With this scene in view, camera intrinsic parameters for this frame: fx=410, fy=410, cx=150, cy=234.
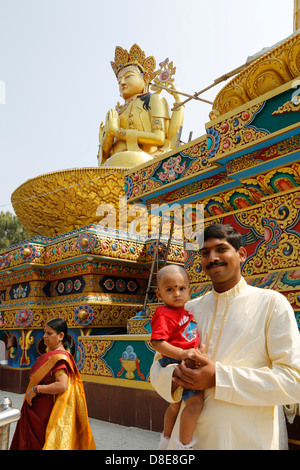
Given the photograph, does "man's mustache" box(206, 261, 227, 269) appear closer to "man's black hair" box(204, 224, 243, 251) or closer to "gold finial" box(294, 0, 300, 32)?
"man's black hair" box(204, 224, 243, 251)

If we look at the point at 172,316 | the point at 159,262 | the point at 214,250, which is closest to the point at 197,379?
the point at 172,316

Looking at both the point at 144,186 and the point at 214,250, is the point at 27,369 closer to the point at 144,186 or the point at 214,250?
the point at 144,186

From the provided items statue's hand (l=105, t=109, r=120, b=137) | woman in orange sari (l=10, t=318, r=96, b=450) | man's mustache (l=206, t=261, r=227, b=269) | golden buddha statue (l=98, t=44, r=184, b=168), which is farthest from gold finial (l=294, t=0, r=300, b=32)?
statue's hand (l=105, t=109, r=120, b=137)

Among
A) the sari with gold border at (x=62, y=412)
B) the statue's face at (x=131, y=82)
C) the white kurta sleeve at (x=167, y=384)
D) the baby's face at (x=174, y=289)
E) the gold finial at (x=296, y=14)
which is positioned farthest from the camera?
the statue's face at (x=131, y=82)

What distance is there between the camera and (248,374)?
4.90 ft

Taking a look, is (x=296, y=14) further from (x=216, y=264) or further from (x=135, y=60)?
(x=135, y=60)

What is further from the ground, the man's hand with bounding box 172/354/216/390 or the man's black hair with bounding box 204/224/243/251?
the man's black hair with bounding box 204/224/243/251

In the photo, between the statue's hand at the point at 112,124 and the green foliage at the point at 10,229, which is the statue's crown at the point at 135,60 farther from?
the green foliage at the point at 10,229

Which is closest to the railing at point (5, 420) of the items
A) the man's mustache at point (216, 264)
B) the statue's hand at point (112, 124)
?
the man's mustache at point (216, 264)

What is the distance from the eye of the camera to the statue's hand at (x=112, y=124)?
10.0 m

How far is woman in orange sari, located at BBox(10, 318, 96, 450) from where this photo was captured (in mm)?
2922

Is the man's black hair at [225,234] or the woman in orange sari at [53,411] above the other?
the man's black hair at [225,234]

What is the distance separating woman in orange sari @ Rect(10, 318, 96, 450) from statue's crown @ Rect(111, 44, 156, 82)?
958 cm
